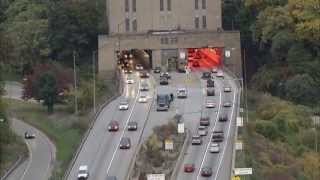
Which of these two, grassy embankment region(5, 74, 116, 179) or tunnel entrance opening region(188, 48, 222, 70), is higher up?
tunnel entrance opening region(188, 48, 222, 70)

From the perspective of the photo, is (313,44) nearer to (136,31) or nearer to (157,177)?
(136,31)

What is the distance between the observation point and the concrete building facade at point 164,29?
4872 inches

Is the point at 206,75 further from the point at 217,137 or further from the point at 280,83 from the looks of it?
the point at 217,137

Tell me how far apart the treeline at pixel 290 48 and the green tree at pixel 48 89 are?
19534 mm

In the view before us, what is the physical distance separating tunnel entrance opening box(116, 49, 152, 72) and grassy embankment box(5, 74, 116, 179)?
6.36 meters

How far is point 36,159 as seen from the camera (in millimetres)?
93625

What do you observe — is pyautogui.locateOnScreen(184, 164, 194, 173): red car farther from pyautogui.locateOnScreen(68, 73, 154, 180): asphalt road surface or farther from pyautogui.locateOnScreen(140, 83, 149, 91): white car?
pyautogui.locateOnScreen(140, 83, 149, 91): white car

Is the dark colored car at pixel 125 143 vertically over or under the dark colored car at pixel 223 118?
under

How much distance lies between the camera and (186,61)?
407 feet

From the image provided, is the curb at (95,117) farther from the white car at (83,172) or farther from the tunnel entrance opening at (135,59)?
the tunnel entrance opening at (135,59)

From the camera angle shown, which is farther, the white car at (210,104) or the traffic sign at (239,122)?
the white car at (210,104)

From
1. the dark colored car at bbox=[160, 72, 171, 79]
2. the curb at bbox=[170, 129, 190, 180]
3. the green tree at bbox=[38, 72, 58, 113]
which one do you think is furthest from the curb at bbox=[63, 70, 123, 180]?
the curb at bbox=[170, 129, 190, 180]

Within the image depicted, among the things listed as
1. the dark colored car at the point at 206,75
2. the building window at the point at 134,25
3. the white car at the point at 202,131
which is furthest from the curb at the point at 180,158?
the building window at the point at 134,25

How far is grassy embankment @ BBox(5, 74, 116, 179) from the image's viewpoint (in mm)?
93625
